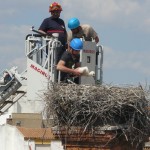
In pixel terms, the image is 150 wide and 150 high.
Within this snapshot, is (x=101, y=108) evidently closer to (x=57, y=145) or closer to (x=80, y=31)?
(x=80, y=31)

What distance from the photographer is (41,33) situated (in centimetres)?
1719

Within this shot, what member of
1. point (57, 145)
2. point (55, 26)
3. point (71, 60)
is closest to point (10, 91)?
point (57, 145)

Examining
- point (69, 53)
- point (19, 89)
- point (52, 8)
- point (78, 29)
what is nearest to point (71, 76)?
A: point (69, 53)

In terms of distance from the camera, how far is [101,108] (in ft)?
39.5

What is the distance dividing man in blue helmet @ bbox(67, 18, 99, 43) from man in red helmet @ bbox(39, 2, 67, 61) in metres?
1.10

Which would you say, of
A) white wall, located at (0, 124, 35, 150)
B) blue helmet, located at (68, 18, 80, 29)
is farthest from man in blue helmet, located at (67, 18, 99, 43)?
white wall, located at (0, 124, 35, 150)

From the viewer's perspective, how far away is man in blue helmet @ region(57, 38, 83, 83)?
43.9 ft

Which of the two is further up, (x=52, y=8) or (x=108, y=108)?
(x=52, y=8)

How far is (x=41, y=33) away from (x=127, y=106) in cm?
541

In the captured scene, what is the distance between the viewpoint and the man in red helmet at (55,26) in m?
16.9

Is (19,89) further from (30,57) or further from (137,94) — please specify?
(137,94)

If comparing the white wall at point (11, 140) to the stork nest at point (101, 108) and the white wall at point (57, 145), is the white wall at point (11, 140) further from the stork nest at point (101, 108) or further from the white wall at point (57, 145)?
the stork nest at point (101, 108)

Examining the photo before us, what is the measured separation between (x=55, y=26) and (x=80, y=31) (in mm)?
1648

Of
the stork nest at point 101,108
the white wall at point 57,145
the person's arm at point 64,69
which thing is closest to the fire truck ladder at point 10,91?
the white wall at point 57,145
